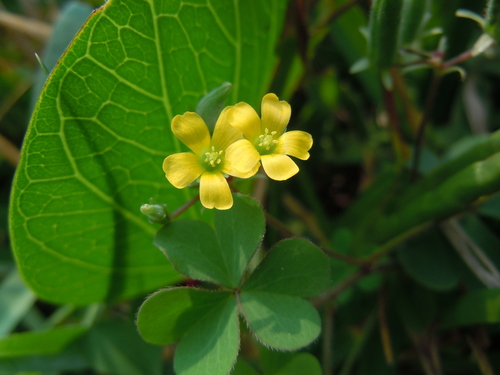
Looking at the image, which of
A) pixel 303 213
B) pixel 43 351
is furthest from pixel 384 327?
pixel 43 351

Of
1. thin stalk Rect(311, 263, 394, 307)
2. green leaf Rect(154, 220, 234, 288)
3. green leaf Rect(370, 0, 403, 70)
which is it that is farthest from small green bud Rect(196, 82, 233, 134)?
thin stalk Rect(311, 263, 394, 307)

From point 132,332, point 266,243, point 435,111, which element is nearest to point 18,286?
point 132,332

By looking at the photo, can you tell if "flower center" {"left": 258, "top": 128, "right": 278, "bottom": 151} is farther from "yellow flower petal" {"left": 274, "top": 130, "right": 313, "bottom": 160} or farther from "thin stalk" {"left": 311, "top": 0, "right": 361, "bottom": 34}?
"thin stalk" {"left": 311, "top": 0, "right": 361, "bottom": 34}

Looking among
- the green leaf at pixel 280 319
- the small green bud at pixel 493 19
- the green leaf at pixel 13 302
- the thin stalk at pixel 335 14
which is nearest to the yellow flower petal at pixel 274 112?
the green leaf at pixel 280 319

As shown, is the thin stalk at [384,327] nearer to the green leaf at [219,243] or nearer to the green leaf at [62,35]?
the green leaf at [219,243]

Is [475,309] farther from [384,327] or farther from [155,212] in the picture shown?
[155,212]

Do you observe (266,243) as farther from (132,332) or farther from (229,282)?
(229,282)
